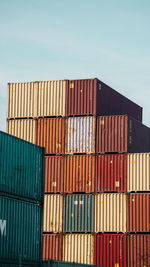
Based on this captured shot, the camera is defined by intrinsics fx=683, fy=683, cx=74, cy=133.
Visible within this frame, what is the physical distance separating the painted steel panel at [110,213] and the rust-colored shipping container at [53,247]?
291cm

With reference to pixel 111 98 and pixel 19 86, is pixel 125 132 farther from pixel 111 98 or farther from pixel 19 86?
pixel 19 86

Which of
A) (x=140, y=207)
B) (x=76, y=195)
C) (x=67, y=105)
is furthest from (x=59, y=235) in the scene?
(x=67, y=105)

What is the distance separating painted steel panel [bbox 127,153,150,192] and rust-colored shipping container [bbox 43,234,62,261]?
632 cm

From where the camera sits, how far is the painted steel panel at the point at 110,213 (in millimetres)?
48688

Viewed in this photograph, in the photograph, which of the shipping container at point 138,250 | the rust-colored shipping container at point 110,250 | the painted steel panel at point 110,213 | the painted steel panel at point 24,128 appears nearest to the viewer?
the shipping container at point 138,250

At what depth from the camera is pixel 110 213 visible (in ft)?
161

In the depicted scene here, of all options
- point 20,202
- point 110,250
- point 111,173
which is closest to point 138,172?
point 111,173

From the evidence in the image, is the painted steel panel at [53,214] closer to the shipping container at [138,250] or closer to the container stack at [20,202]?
the shipping container at [138,250]

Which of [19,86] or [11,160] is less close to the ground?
[19,86]

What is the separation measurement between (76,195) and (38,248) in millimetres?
13393

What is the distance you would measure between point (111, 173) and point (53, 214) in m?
5.22

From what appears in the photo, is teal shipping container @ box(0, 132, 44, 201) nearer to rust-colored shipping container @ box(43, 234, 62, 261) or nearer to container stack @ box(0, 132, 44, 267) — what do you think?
container stack @ box(0, 132, 44, 267)

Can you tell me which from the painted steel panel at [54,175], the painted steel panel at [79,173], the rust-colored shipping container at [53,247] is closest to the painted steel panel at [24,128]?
the painted steel panel at [54,175]

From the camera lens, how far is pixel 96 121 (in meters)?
50.7
